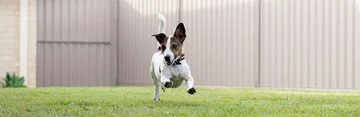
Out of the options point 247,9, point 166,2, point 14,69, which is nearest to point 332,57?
point 247,9

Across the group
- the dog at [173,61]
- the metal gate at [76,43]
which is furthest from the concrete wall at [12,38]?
the dog at [173,61]

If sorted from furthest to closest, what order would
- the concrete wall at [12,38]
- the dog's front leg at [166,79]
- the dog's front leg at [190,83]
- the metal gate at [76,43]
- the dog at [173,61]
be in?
the metal gate at [76,43], the concrete wall at [12,38], the dog at [173,61], the dog's front leg at [166,79], the dog's front leg at [190,83]

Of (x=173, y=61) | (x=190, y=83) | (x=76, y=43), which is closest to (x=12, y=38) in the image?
(x=76, y=43)

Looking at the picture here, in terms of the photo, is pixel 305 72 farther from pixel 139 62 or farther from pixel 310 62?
pixel 139 62

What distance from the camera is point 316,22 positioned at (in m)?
12.9

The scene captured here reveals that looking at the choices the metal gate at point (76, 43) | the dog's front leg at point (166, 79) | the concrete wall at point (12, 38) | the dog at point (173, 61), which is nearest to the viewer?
the dog's front leg at point (166, 79)

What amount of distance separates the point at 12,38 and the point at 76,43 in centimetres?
129

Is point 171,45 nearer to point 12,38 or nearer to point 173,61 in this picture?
point 173,61

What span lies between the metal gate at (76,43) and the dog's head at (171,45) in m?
9.35

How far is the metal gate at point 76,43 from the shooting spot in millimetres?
16250

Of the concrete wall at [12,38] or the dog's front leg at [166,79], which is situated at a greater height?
the concrete wall at [12,38]

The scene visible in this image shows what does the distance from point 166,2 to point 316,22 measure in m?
3.71

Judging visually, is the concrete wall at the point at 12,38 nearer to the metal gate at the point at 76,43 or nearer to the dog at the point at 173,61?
the metal gate at the point at 76,43

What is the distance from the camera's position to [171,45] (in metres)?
7.09
